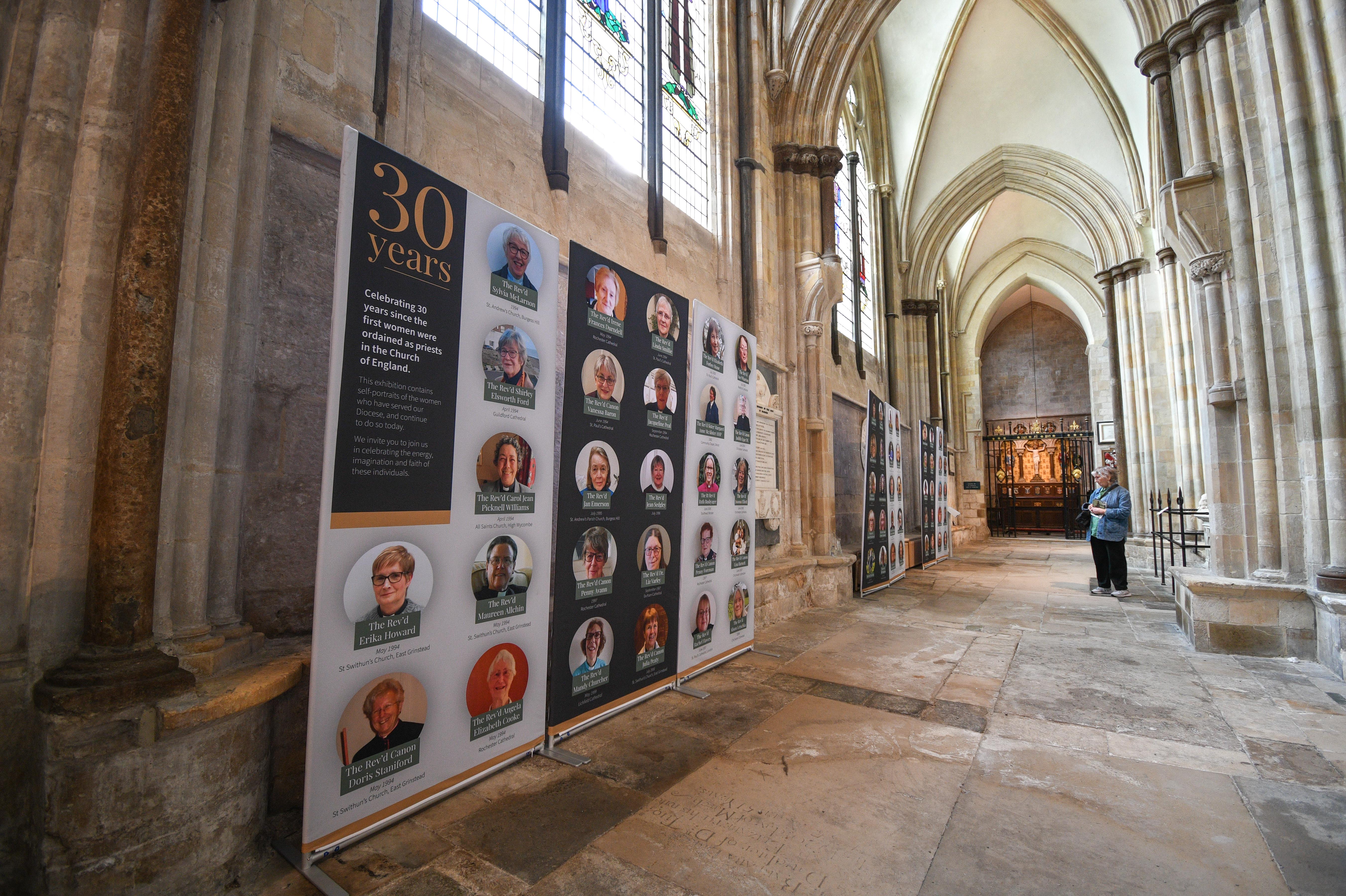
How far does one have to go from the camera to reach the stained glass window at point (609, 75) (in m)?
4.95

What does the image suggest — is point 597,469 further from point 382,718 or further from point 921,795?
point 921,795

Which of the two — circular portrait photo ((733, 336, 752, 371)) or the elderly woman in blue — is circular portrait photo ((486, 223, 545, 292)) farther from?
the elderly woman in blue

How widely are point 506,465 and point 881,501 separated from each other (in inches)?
257

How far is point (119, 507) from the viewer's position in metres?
1.86

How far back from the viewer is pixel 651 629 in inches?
140

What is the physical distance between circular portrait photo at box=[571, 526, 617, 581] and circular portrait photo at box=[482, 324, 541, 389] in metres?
0.85

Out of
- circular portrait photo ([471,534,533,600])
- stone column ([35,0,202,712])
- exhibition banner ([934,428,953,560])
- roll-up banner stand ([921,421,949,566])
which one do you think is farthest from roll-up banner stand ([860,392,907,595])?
stone column ([35,0,202,712])

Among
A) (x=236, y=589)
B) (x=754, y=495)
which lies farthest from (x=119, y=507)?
(x=754, y=495)

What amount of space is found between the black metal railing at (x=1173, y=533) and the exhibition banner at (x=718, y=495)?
565 centimetres

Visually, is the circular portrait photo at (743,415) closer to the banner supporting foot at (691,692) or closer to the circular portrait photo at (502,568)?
the banner supporting foot at (691,692)

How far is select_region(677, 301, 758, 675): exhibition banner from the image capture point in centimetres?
391

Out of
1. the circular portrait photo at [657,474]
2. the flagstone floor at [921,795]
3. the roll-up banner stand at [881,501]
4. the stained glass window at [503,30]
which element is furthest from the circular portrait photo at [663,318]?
the roll-up banner stand at [881,501]

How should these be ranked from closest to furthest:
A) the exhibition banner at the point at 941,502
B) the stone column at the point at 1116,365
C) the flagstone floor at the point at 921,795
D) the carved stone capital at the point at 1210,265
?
the flagstone floor at the point at 921,795
the carved stone capital at the point at 1210,265
the exhibition banner at the point at 941,502
the stone column at the point at 1116,365

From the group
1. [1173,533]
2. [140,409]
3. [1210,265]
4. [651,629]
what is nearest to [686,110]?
[1210,265]
